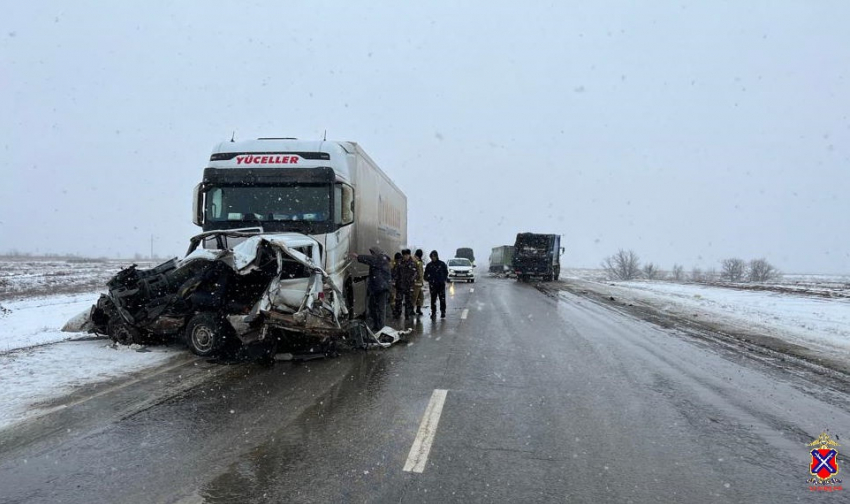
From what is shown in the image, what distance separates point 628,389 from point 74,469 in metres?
5.69

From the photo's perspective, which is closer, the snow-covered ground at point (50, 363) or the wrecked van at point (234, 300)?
the snow-covered ground at point (50, 363)

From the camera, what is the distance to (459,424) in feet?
16.3

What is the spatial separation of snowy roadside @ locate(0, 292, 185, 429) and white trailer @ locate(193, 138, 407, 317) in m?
2.30

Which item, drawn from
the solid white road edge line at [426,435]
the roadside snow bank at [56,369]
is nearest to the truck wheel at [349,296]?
the roadside snow bank at [56,369]

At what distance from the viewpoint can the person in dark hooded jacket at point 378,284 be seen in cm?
1024

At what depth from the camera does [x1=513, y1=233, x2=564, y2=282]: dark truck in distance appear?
37.2 metres

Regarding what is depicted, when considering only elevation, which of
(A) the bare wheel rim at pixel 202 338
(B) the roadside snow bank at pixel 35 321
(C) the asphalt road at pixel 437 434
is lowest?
(C) the asphalt road at pixel 437 434

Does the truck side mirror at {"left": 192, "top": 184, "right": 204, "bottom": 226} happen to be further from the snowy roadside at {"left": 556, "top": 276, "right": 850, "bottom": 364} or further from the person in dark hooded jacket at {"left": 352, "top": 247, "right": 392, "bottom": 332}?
the snowy roadside at {"left": 556, "top": 276, "right": 850, "bottom": 364}

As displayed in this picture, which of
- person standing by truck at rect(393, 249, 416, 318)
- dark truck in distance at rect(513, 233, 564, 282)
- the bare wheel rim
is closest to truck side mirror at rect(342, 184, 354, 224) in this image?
the bare wheel rim

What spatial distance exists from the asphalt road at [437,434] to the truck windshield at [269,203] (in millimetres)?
2866

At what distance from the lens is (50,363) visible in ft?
24.4

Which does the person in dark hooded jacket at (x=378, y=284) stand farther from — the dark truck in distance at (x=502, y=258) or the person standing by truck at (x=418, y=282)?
the dark truck in distance at (x=502, y=258)

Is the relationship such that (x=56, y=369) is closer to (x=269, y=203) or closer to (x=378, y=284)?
(x=269, y=203)

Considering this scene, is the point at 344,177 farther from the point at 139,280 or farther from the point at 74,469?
the point at 74,469
